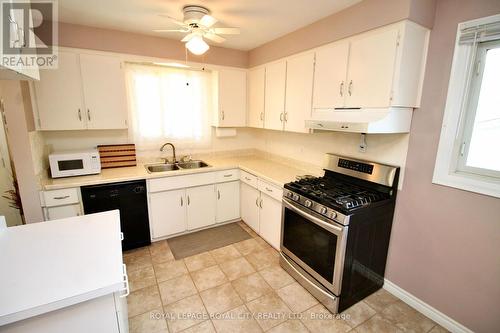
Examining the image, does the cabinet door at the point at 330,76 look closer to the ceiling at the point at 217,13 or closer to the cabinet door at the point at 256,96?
the ceiling at the point at 217,13

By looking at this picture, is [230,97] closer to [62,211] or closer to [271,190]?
[271,190]

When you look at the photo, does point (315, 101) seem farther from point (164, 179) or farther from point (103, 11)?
point (103, 11)

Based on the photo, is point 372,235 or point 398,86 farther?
point 372,235

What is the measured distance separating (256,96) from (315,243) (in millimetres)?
2182

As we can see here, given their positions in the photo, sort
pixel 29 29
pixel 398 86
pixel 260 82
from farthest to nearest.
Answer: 1. pixel 260 82
2. pixel 398 86
3. pixel 29 29

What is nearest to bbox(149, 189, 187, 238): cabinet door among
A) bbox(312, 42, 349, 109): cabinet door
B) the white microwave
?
the white microwave

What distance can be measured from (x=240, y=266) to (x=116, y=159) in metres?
2.02

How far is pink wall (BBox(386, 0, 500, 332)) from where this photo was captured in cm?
162

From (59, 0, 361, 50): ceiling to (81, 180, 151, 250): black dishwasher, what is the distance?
5.55ft

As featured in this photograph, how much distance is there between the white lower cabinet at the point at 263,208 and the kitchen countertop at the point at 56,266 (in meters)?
1.69

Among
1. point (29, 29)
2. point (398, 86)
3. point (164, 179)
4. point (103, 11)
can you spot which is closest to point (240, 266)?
point (164, 179)

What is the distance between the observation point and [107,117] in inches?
108

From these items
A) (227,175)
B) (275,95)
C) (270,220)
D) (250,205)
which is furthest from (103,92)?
(270,220)

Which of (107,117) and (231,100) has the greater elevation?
(231,100)
